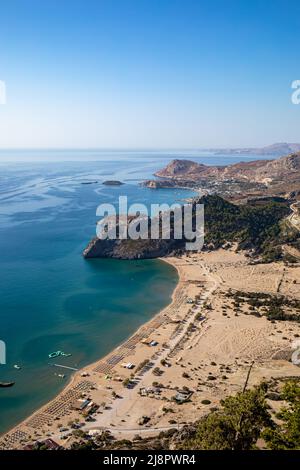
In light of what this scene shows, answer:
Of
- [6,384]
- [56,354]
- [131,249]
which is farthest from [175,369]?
[131,249]

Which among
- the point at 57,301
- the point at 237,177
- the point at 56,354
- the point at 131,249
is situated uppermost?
the point at 237,177

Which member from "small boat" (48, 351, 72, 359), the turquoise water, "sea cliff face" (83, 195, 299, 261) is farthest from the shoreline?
"sea cliff face" (83, 195, 299, 261)

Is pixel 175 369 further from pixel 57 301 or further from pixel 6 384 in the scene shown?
pixel 57 301

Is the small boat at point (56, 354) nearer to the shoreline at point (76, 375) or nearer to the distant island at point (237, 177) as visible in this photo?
the shoreline at point (76, 375)

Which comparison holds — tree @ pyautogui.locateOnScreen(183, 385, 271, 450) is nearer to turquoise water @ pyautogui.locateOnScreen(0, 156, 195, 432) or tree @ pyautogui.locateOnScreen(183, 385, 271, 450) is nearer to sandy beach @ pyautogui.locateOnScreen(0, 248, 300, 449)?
sandy beach @ pyautogui.locateOnScreen(0, 248, 300, 449)
